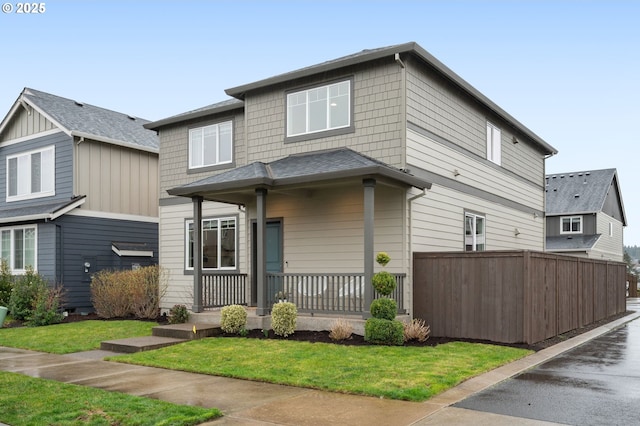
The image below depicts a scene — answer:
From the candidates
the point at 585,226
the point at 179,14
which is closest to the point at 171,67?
the point at 179,14

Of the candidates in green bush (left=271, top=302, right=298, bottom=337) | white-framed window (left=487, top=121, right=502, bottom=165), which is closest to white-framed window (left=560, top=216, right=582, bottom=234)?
white-framed window (left=487, top=121, right=502, bottom=165)

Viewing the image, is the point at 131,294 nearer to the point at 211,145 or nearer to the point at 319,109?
the point at 211,145

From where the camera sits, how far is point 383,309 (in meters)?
10.5

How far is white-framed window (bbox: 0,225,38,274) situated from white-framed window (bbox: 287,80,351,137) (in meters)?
9.78

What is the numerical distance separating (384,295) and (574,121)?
19.2m

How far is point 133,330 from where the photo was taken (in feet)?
44.3

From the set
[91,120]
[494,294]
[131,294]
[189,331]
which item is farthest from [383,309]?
[91,120]

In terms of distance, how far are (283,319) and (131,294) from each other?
22.0 ft

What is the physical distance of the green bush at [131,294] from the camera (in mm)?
16047

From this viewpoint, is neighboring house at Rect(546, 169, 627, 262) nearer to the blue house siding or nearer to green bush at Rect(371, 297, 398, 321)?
the blue house siding

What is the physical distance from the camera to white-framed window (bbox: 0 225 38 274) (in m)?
18.0

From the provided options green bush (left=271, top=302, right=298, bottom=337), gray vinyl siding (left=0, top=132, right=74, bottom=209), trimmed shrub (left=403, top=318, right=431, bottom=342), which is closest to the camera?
trimmed shrub (left=403, top=318, right=431, bottom=342)

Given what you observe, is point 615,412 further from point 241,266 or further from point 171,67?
point 171,67

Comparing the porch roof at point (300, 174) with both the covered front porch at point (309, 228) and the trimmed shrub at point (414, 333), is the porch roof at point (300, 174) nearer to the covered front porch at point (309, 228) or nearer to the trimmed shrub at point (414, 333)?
the covered front porch at point (309, 228)
